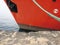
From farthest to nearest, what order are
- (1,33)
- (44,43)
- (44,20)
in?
(44,20) < (1,33) < (44,43)

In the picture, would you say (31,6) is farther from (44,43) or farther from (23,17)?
(44,43)

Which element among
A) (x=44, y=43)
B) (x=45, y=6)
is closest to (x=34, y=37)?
(x=44, y=43)

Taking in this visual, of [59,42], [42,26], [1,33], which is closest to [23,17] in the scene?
[42,26]

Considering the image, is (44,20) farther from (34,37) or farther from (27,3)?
(34,37)

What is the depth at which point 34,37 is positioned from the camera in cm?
199

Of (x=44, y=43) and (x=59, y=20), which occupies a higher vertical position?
(x=44, y=43)

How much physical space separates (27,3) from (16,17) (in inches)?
20.1

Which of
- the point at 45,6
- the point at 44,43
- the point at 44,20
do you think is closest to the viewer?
the point at 44,43

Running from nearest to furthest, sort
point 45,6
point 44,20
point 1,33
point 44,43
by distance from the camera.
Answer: point 44,43
point 1,33
point 45,6
point 44,20

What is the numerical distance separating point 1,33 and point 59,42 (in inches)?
26.1

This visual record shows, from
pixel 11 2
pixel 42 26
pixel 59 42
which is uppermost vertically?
pixel 59 42

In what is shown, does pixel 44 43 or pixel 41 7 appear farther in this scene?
pixel 41 7

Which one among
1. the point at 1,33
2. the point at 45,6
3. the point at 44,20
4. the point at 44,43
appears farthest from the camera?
the point at 44,20

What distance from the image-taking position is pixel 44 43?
74.5 inches
